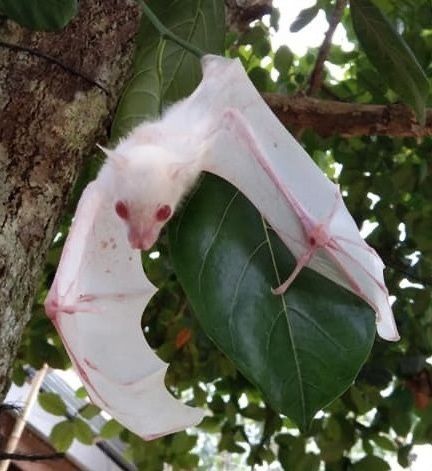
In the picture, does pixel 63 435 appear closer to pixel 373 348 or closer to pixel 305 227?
pixel 373 348

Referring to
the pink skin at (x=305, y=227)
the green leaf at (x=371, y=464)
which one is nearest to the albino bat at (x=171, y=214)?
the pink skin at (x=305, y=227)

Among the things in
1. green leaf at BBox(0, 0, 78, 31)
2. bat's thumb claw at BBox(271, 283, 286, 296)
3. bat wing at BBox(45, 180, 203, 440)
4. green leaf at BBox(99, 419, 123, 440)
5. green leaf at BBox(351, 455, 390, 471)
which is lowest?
green leaf at BBox(99, 419, 123, 440)

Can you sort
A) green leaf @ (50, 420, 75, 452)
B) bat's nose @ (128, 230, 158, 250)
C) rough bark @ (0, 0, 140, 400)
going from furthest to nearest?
1. green leaf @ (50, 420, 75, 452)
2. rough bark @ (0, 0, 140, 400)
3. bat's nose @ (128, 230, 158, 250)

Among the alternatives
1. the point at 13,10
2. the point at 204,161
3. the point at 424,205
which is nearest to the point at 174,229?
the point at 204,161

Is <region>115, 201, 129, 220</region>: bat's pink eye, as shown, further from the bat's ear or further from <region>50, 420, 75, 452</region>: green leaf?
<region>50, 420, 75, 452</region>: green leaf

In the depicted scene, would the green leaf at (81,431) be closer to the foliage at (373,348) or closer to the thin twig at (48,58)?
the foliage at (373,348)

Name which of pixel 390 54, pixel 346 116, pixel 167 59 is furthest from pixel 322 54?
pixel 167 59

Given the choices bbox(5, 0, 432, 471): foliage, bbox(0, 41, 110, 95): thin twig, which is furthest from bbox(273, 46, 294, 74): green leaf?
bbox(0, 41, 110, 95): thin twig
